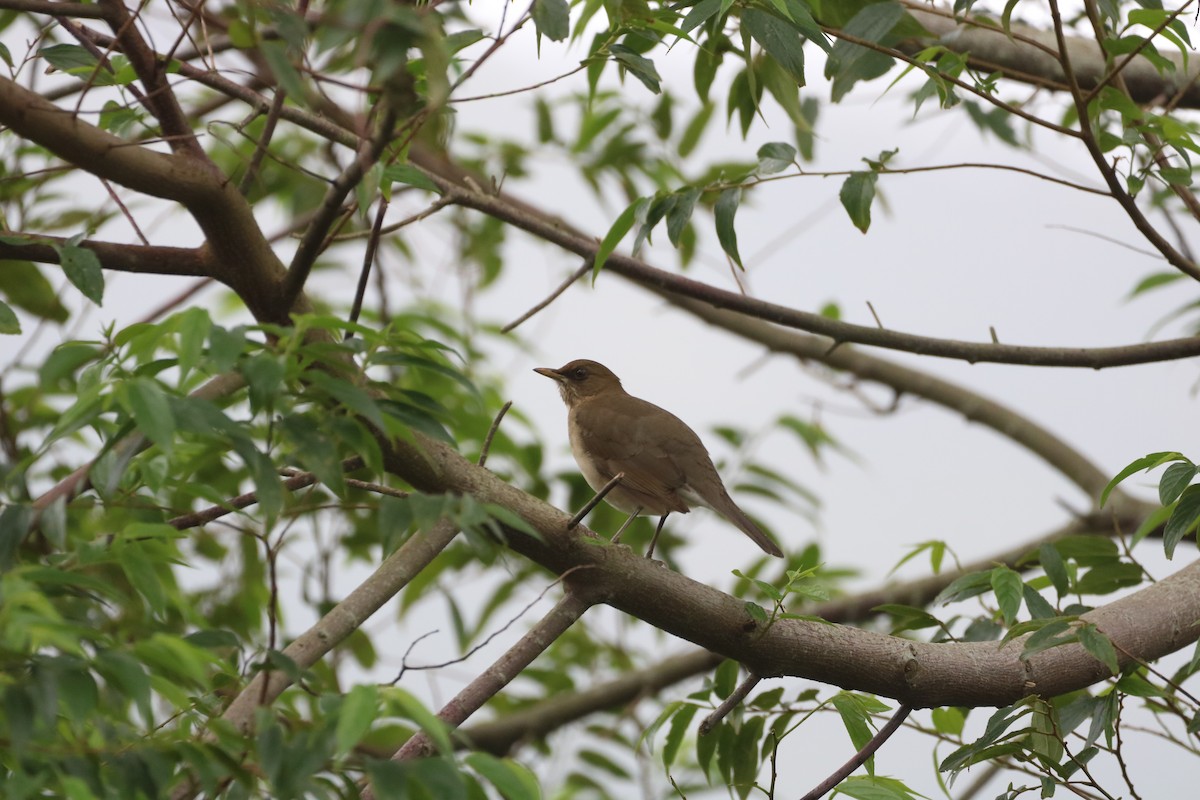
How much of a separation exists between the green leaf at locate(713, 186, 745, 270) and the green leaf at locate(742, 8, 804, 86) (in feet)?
1.59

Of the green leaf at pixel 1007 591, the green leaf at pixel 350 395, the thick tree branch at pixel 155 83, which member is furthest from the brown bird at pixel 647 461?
the green leaf at pixel 350 395

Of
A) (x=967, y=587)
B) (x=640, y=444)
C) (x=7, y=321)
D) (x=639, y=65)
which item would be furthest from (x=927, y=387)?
(x=7, y=321)

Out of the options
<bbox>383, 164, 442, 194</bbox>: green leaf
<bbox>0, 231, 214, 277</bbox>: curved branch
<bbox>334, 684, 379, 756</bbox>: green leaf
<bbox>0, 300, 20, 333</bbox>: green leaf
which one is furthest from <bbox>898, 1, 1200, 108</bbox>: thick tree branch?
<bbox>334, 684, 379, 756</bbox>: green leaf

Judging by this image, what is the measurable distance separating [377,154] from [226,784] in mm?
1091

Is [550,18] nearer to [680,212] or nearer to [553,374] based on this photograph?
[680,212]

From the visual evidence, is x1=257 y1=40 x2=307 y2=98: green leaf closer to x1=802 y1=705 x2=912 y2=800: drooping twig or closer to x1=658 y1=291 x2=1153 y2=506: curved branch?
x1=802 y1=705 x2=912 y2=800: drooping twig

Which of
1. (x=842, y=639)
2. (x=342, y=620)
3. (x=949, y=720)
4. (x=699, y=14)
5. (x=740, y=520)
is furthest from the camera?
(x=740, y=520)

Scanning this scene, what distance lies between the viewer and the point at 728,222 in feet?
11.4

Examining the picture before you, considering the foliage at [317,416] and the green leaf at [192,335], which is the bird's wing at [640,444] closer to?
the foliage at [317,416]

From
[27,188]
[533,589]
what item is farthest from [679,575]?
[27,188]

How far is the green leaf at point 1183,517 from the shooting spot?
2.79 meters

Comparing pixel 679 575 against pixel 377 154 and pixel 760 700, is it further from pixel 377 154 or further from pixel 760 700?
pixel 377 154

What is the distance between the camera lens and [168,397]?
80.4 inches

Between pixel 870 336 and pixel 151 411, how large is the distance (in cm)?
256
